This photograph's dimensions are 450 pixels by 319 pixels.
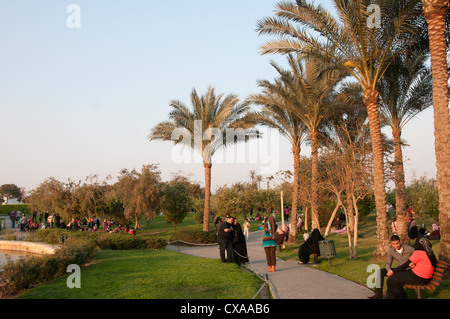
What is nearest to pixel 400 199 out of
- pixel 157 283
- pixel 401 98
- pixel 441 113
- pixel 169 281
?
pixel 401 98

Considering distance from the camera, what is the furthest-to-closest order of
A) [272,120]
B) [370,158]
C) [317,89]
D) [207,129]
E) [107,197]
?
[107,197] → [207,129] → [272,120] → [317,89] → [370,158]

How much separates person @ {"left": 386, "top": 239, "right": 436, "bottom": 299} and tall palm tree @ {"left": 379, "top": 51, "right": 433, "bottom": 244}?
11.3m

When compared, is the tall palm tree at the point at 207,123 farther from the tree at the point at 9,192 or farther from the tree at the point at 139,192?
the tree at the point at 9,192

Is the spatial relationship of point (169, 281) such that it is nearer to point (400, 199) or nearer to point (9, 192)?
point (400, 199)

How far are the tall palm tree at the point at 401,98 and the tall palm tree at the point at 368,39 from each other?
437 centimetres

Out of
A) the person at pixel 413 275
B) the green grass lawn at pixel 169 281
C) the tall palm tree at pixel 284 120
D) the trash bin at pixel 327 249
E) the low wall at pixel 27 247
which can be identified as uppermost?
the tall palm tree at pixel 284 120

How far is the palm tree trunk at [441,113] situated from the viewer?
9.12 meters

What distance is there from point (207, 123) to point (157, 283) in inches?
661

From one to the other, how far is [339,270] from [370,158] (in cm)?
627

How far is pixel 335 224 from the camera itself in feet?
98.2

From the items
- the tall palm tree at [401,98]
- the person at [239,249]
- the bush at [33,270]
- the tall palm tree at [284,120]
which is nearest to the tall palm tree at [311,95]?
the tall palm tree at [284,120]

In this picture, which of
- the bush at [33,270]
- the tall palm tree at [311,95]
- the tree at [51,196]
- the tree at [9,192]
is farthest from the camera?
the tree at [9,192]
